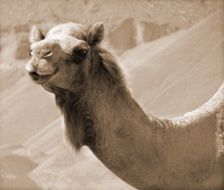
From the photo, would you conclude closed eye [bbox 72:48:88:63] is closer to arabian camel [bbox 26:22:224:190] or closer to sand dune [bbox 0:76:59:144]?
arabian camel [bbox 26:22:224:190]

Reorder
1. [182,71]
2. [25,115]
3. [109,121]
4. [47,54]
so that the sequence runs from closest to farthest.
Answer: [47,54]
[109,121]
[182,71]
[25,115]

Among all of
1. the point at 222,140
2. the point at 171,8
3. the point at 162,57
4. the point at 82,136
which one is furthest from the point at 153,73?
the point at 82,136

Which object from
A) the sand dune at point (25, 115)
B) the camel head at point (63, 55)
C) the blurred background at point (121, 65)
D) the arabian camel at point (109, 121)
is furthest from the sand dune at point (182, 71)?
the camel head at point (63, 55)

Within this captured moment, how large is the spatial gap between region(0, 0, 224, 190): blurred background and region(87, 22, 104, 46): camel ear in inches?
4.1

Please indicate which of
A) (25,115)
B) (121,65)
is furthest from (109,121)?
(25,115)

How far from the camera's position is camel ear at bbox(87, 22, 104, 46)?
1.70 metres

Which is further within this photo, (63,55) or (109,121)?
(109,121)

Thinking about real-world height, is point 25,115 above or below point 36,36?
below

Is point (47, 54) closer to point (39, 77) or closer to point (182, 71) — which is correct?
point (39, 77)

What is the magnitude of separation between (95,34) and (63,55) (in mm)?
146

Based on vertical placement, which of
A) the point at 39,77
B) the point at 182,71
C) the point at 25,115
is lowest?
the point at 25,115

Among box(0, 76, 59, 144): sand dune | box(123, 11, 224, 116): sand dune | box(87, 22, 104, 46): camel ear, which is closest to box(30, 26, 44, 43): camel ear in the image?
box(87, 22, 104, 46): camel ear

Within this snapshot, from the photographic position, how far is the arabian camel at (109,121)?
1.61m

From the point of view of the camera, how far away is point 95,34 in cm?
170
